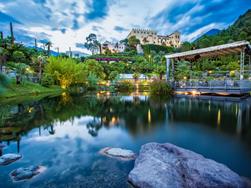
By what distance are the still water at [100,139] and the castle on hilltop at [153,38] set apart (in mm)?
102494

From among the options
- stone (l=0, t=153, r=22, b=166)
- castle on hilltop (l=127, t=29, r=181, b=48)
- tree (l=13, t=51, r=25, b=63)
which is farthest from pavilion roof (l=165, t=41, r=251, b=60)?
castle on hilltop (l=127, t=29, r=181, b=48)

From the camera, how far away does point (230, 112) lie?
1052cm

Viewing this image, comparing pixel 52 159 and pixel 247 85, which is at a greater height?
pixel 247 85

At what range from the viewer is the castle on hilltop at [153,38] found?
10750cm

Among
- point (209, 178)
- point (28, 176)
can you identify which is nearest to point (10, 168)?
point (28, 176)

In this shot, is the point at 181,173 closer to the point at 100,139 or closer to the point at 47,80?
the point at 100,139

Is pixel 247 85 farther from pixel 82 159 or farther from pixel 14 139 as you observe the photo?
pixel 14 139

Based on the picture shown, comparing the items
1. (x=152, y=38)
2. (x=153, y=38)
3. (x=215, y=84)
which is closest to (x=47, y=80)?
(x=215, y=84)

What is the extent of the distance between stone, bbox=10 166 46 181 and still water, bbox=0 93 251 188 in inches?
5.7

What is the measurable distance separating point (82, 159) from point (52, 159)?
2.86 feet

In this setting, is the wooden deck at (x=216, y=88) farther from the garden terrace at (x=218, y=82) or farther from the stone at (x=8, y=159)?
the stone at (x=8, y=159)

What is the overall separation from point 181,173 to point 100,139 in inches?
148

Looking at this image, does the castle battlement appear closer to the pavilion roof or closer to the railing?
the pavilion roof

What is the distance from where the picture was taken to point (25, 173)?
13.7ft
